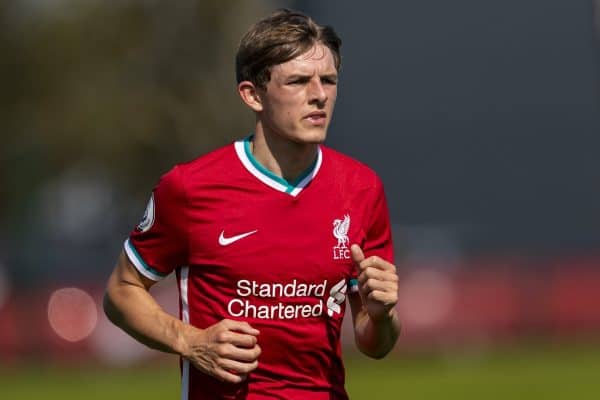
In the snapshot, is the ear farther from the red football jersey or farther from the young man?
the red football jersey

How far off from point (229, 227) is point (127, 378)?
51.0 feet

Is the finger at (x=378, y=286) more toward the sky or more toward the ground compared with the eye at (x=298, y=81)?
more toward the ground

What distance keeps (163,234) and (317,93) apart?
36.2 inches

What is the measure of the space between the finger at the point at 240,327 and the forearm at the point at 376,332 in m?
0.64

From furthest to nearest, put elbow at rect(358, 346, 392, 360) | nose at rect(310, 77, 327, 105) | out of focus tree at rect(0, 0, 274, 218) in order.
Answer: out of focus tree at rect(0, 0, 274, 218) → elbow at rect(358, 346, 392, 360) → nose at rect(310, 77, 327, 105)

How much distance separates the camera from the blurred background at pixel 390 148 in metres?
25.5

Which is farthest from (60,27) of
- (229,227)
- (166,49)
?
(229,227)

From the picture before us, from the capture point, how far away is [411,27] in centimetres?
3403

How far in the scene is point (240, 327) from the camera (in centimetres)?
616

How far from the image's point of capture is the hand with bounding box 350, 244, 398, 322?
6.19m

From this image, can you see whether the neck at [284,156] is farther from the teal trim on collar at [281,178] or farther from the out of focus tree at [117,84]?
the out of focus tree at [117,84]

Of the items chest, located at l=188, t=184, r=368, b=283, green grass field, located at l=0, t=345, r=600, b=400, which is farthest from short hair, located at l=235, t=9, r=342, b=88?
green grass field, located at l=0, t=345, r=600, b=400

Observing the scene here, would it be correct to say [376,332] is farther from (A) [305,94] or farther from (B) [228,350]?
(A) [305,94]

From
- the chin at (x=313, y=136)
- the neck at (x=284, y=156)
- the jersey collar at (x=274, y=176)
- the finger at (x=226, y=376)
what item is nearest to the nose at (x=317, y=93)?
the chin at (x=313, y=136)
